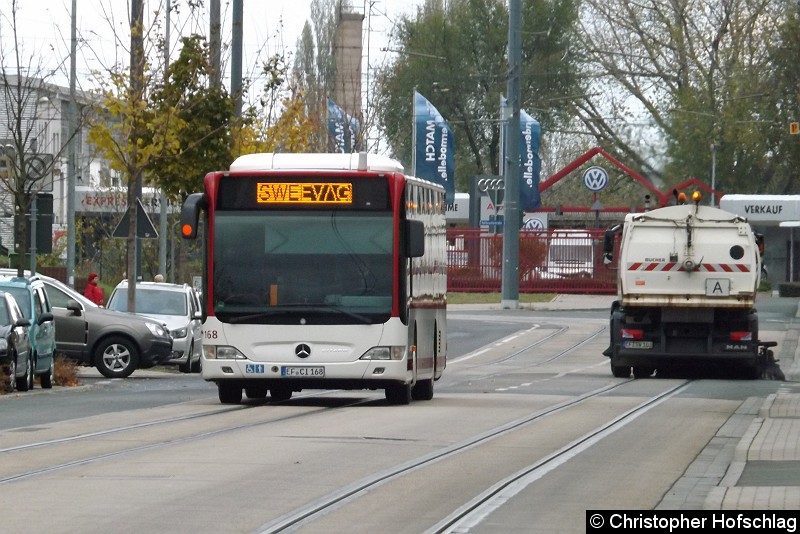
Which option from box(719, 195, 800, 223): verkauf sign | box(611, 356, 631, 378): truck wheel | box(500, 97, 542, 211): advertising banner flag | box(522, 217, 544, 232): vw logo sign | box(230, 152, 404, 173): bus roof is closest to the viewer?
box(230, 152, 404, 173): bus roof

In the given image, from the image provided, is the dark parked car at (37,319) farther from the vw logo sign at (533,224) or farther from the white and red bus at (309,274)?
the vw logo sign at (533,224)

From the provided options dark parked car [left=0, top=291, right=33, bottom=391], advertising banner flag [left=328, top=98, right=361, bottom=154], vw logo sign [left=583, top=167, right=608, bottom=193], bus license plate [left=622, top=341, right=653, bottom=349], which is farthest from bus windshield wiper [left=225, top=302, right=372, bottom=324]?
vw logo sign [left=583, top=167, right=608, bottom=193]

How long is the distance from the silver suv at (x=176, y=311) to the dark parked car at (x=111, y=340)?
4.70 ft

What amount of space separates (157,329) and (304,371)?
996cm

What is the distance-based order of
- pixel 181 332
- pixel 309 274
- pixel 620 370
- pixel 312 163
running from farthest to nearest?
pixel 181 332
pixel 620 370
pixel 312 163
pixel 309 274

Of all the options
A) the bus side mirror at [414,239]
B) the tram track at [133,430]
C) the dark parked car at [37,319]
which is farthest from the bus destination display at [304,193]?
the dark parked car at [37,319]

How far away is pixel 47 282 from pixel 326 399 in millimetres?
8976

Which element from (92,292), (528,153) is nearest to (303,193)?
(92,292)

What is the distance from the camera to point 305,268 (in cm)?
1983

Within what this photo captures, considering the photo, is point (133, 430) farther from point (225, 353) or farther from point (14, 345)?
point (14, 345)

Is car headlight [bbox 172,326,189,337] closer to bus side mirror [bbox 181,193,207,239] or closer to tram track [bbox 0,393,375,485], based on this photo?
tram track [bbox 0,393,375,485]

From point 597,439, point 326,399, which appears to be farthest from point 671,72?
point 597,439

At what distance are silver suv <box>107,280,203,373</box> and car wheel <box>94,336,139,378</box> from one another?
1.45 metres

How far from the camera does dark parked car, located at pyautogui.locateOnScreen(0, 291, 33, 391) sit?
2288 centimetres
